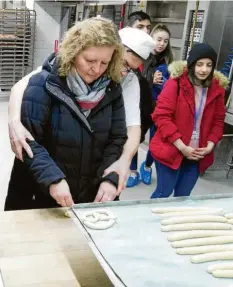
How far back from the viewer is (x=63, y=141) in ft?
4.64

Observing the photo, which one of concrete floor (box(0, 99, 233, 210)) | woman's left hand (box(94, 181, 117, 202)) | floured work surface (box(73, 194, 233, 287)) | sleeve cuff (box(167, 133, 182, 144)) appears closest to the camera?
floured work surface (box(73, 194, 233, 287))

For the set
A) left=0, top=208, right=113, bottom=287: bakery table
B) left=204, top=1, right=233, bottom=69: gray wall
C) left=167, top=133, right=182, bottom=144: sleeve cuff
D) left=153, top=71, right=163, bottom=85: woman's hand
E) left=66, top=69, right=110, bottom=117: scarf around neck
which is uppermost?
left=204, top=1, right=233, bottom=69: gray wall

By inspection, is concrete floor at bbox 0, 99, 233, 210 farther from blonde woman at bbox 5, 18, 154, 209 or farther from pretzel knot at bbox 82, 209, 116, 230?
pretzel knot at bbox 82, 209, 116, 230

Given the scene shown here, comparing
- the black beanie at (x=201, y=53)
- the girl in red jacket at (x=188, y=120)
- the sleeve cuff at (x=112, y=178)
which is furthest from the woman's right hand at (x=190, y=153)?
the sleeve cuff at (x=112, y=178)

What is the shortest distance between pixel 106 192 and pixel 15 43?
4.78m

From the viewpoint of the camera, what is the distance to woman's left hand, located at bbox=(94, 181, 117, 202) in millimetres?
1395

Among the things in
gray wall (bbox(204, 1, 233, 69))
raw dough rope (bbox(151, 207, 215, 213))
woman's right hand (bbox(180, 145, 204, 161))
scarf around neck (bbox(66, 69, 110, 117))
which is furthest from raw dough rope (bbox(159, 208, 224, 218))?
gray wall (bbox(204, 1, 233, 69))

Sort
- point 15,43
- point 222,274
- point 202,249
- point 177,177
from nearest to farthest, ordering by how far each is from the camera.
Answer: point 222,274, point 202,249, point 177,177, point 15,43

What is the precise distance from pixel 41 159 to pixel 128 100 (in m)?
0.49

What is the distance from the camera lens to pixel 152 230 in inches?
49.6

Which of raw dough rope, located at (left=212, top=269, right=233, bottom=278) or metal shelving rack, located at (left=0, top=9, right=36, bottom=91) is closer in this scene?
raw dough rope, located at (left=212, top=269, right=233, bottom=278)

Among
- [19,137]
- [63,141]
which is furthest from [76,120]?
[19,137]

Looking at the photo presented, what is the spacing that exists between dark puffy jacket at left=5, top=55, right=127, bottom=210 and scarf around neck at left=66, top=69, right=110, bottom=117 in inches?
0.8

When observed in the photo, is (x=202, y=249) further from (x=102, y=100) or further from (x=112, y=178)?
(x=102, y=100)
